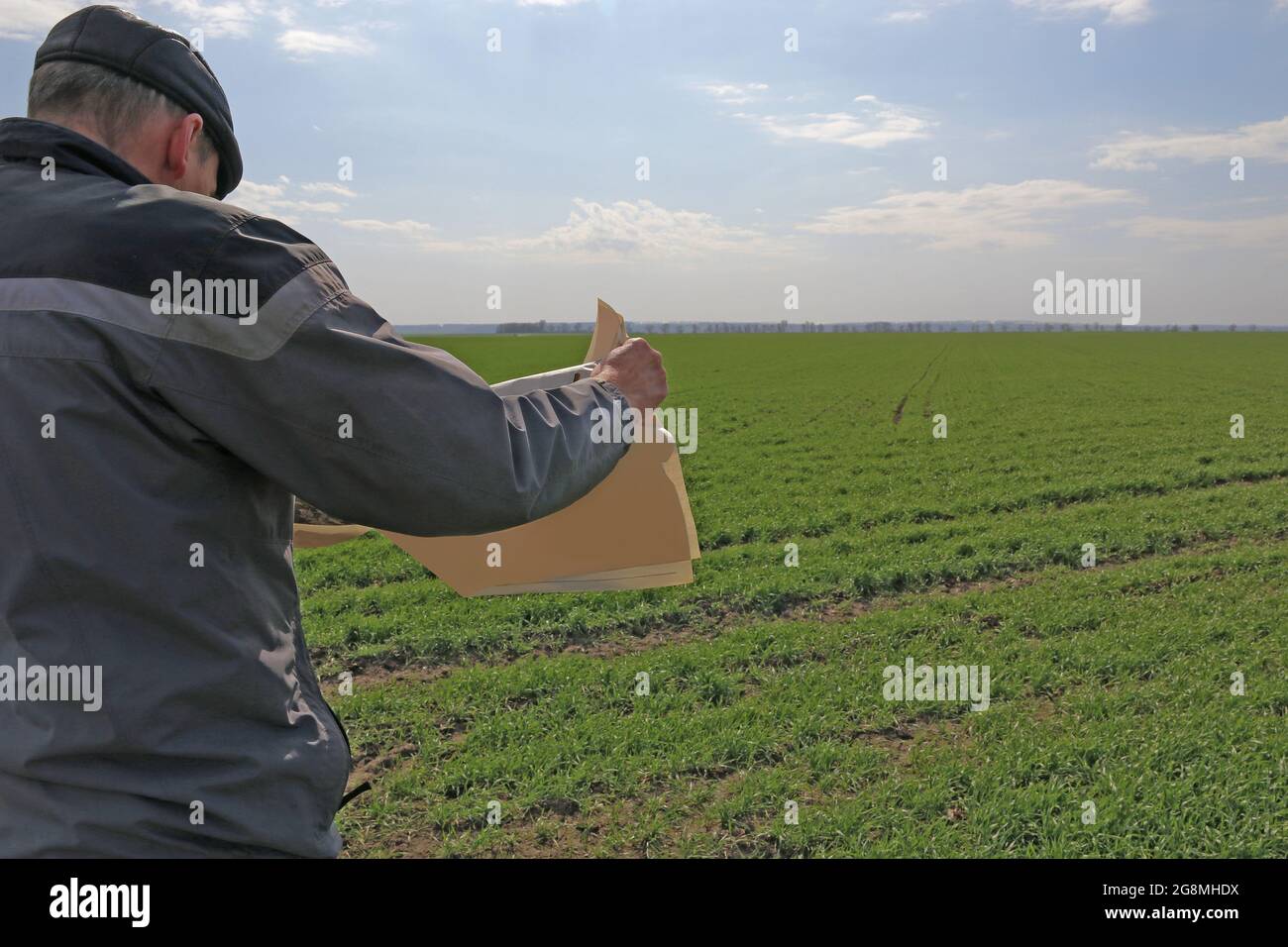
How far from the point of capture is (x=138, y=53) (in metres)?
1.39

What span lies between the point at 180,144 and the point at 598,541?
1.02 meters

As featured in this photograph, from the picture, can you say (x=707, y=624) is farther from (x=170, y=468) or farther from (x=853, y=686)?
(x=170, y=468)

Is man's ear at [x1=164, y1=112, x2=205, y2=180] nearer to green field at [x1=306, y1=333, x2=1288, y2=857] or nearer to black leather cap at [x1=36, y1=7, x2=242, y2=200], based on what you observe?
black leather cap at [x1=36, y1=7, x2=242, y2=200]

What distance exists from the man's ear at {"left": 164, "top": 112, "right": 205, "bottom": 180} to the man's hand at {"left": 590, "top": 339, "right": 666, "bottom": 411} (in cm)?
76

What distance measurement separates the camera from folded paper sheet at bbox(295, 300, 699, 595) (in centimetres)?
181

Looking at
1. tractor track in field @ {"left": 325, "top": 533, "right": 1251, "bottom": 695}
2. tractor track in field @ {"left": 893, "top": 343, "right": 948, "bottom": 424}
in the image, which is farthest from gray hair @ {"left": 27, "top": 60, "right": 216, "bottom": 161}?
tractor track in field @ {"left": 893, "top": 343, "right": 948, "bottom": 424}

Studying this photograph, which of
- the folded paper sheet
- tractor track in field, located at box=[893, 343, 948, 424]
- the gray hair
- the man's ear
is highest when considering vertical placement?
tractor track in field, located at box=[893, 343, 948, 424]

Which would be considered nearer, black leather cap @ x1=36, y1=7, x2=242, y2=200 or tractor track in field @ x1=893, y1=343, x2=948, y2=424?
black leather cap @ x1=36, y1=7, x2=242, y2=200

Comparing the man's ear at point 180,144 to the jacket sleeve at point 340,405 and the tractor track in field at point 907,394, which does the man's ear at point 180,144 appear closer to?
the jacket sleeve at point 340,405

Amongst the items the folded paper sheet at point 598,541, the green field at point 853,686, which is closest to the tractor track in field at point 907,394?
the green field at point 853,686

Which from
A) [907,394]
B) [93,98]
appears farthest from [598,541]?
[907,394]

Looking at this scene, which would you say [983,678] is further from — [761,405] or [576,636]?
[761,405]

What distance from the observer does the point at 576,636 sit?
6.71m

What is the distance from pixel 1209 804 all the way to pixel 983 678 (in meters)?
1.59
